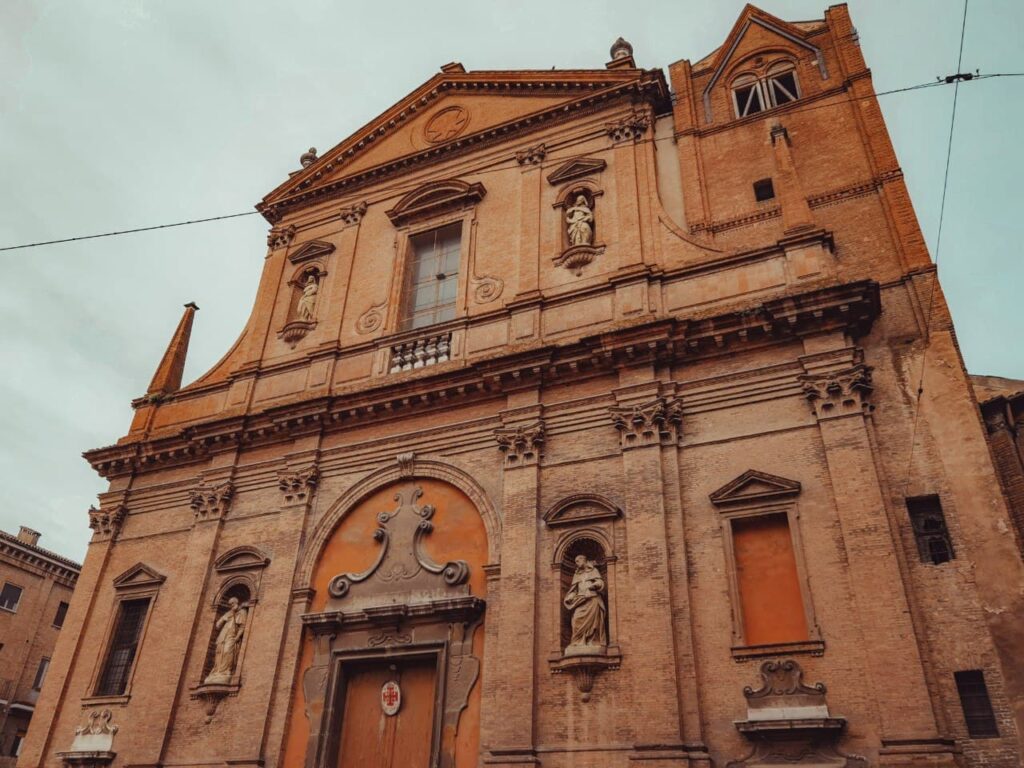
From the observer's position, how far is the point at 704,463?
11273 mm

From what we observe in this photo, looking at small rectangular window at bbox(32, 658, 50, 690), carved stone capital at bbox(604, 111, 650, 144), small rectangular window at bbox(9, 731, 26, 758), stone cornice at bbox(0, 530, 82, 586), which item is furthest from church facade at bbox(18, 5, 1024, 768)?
small rectangular window at bbox(9, 731, 26, 758)

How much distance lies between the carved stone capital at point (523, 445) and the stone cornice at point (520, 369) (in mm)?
819

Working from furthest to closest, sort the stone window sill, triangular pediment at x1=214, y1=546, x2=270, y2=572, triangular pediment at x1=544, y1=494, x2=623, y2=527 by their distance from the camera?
triangular pediment at x1=214, y1=546, x2=270, y2=572 → triangular pediment at x1=544, y1=494, x2=623, y2=527 → the stone window sill

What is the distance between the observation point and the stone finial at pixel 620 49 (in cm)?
1666

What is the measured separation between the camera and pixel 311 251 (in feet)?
58.5

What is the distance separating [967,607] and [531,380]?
664 cm

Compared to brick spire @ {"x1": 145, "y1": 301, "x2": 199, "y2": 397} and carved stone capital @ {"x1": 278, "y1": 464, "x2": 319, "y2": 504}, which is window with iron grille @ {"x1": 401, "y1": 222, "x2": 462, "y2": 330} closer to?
carved stone capital @ {"x1": 278, "y1": 464, "x2": 319, "y2": 504}

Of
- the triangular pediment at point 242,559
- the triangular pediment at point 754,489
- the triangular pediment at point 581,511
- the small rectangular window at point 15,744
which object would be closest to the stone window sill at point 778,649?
the triangular pediment at point 754,489

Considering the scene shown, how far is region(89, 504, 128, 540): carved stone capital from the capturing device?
15.8 meters

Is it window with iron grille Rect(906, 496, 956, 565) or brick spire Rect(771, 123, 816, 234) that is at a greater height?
brick spire Rect(771, 123, 816, 234)

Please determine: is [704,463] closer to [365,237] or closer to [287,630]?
[287,630]

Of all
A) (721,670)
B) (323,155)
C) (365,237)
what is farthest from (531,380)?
(323,155)

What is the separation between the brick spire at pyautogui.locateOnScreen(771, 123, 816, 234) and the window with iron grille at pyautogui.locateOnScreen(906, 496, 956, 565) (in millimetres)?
4415

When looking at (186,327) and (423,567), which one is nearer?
(423,567)
